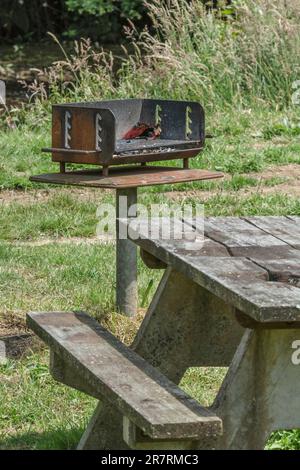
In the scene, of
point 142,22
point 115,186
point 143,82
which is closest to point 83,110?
point 115,186

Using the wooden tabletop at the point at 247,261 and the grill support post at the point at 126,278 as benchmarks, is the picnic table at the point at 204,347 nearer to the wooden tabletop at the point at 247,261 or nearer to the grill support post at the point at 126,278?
the wooden tabletop at the point at 247,261

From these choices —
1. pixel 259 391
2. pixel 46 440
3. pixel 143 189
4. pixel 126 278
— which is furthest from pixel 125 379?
pixel 143 189

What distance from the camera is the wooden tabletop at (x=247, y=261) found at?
11.5 ft

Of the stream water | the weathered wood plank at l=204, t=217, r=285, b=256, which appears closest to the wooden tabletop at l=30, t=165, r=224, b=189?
the weathered wood plank at l=204, t=217, r=285, b=256

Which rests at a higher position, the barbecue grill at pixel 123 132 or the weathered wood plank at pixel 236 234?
the barbecue grill at pixel 123 132

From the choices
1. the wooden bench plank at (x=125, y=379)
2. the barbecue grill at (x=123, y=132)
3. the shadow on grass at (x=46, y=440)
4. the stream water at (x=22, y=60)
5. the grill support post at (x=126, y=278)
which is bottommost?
the shadow on grass at (x=46, y=440)

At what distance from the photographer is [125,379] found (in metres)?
3.91

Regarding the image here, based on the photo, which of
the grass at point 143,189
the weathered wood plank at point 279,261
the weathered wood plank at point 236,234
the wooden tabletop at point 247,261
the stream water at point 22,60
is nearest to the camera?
the wooden tabletop at point 247,261

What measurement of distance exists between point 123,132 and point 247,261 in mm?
2439

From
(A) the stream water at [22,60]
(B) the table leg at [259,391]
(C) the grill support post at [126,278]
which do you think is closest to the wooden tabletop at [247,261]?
(B) the table leg at [259,391]

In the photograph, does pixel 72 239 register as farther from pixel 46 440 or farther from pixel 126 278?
pixel 46 440

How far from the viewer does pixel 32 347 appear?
581 cm

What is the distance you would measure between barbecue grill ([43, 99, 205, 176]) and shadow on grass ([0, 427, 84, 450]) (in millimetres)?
1535

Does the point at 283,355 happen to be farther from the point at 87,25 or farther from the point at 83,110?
the point at 87,25
